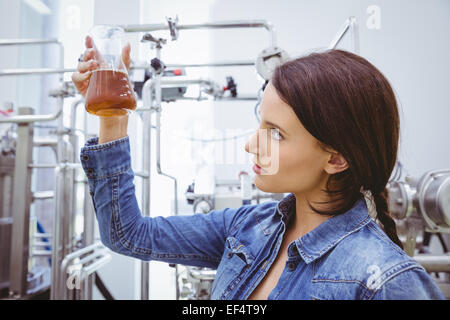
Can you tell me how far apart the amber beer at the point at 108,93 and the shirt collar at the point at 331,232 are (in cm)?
40

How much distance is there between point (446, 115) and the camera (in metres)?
1.53

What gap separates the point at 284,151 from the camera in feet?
1.63

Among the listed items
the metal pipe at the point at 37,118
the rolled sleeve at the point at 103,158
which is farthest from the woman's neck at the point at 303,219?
the metal pipe at the point at 37,118

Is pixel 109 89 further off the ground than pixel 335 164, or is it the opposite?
pixel 109 89

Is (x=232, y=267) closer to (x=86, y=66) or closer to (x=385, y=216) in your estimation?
(x=385, y=216)

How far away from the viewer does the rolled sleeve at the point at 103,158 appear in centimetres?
54

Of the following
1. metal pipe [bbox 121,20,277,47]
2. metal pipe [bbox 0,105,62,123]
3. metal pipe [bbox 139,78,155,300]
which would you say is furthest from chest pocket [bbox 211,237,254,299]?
metal pipe [bbox 0,105,62,123]

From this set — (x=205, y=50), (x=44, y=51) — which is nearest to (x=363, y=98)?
(x=205, y=50)

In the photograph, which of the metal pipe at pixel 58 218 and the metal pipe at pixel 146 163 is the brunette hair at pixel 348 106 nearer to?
the metal pipe at pixel 146 163

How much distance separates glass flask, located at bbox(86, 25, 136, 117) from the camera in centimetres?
49

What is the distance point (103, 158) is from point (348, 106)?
1.48ft

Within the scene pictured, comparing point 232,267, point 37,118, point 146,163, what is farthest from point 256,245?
point 37,118

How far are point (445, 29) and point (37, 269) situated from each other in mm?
2522
